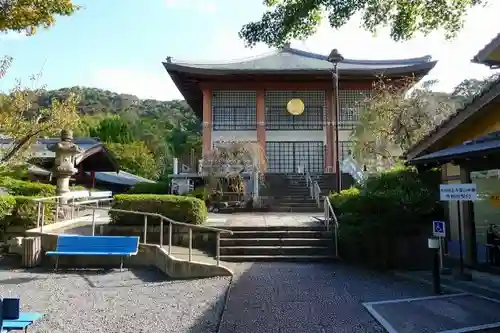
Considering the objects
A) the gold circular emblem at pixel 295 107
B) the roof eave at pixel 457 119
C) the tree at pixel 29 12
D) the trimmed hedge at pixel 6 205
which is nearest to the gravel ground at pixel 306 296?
the roof eave at pixel 457 119

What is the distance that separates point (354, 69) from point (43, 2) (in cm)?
2300

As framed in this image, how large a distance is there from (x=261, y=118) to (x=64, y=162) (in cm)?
1545

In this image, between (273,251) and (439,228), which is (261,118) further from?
(439,228)

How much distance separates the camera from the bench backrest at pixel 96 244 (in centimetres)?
925

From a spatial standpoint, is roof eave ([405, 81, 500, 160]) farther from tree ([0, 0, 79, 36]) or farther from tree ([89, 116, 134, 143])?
tree ([89, 116, 134, 143])

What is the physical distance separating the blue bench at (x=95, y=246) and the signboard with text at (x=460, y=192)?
6494mm

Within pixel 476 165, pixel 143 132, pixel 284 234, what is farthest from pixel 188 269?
pixel 143 132

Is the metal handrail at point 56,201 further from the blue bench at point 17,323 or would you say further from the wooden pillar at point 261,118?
the wooden pillar at point 261,118

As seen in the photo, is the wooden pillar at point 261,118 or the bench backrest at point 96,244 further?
the wooden pillar at point 261,118

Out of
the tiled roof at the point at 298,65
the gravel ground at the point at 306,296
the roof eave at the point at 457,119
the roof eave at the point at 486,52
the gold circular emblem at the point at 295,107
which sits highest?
the tiled roof at the point at 298,65

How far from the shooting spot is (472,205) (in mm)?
8906

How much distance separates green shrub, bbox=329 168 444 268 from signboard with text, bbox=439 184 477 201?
1855 millimetres

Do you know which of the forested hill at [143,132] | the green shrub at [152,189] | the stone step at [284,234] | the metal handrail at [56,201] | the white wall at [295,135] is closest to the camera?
the metal handrail at [56,201]

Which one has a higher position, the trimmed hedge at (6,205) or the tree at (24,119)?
the tree at (24,119)
